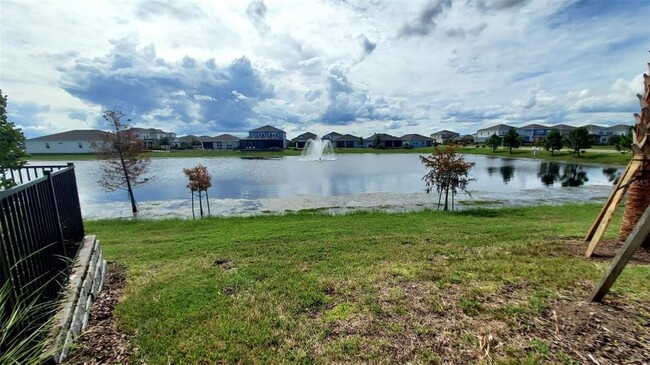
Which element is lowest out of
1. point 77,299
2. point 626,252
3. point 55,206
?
point 77,299

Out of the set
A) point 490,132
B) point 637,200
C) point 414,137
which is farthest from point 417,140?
point 637,200

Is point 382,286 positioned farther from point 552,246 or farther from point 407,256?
point 552,246

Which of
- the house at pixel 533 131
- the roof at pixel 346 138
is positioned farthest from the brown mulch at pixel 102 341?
the house at pixel 533 131

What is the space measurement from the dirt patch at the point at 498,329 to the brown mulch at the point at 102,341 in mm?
2069

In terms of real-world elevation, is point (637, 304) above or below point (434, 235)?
above

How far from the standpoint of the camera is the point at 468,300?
3951mm

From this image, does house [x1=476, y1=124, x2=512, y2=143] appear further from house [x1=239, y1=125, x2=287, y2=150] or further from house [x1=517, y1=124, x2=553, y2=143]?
house [x1=239, y1=125, x2=287, y2=150]

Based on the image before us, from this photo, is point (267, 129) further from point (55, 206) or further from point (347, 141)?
point (55, 206)

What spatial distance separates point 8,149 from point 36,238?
14.4 ft

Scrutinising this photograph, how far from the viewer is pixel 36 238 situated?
11.3 feet

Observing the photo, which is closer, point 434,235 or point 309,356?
point 309,356

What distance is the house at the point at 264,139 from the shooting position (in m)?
101

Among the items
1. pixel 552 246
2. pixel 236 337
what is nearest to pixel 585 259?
pixel 552 246

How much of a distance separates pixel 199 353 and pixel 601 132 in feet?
493
